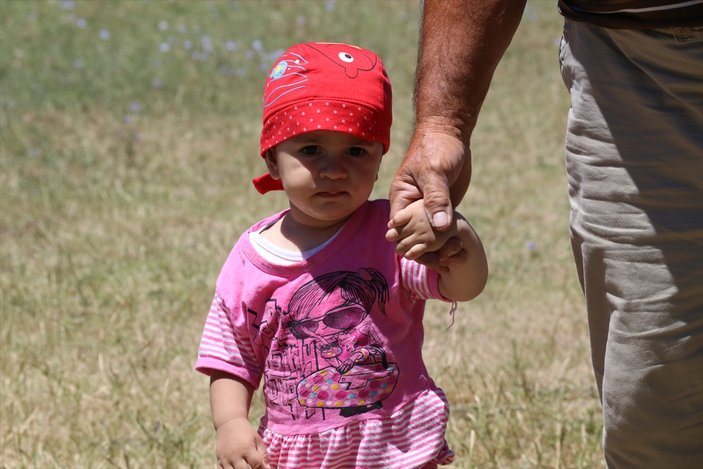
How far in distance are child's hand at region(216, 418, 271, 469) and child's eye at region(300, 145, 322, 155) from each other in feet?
1.92

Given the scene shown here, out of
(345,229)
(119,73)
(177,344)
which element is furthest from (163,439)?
(119,73)

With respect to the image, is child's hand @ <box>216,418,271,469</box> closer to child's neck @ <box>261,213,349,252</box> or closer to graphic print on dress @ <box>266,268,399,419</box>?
graphic print on dress @ <box>266,268,399,419</box>

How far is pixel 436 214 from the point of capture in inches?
85.6

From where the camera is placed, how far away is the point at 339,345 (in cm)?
248

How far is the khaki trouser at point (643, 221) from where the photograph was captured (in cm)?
214

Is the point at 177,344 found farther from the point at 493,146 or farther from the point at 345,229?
the point at 493,146

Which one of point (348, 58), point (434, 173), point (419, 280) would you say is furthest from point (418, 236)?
point (348, 58)

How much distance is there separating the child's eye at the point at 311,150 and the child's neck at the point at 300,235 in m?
0.18

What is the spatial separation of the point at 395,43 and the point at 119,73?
2791 mm

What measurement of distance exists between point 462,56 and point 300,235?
0.56 metres

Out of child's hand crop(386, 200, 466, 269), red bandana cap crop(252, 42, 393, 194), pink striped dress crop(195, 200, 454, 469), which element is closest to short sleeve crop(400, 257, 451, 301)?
pink striped dress crop(195, 200, 454, 469)

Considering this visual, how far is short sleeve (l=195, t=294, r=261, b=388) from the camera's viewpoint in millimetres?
2600

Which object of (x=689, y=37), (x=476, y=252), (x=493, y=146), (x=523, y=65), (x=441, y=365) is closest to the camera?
(x=689, y=37)

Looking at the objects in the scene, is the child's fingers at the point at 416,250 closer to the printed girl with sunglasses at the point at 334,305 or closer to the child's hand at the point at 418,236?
the child's hand at the point at 418,236
